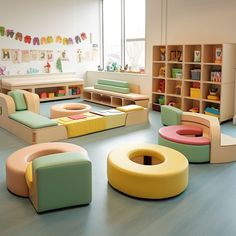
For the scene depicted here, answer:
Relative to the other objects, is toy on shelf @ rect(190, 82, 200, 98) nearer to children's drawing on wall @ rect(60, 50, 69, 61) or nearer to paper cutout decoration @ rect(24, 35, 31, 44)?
children's drawing on wall @ rect(60, 50, 69, 61)

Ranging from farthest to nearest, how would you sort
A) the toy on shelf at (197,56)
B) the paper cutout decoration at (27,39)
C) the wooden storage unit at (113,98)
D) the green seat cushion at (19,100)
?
the paper cutout decoration at (27,39)
the wooden storage unit at (113,98)
the toy on shelf at (197,56)
the green seat cushion at (19,100)

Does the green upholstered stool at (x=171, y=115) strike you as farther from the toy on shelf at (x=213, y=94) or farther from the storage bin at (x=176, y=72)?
the storage bin at (x=176, y=72)

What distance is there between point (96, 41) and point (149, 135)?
583 cm

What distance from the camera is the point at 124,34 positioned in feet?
31.6

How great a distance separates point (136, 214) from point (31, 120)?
3048 mm

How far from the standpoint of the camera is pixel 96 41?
10453mm

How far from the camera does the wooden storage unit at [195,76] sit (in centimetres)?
638

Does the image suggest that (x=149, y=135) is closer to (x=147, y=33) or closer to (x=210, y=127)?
(x=210, y=127)

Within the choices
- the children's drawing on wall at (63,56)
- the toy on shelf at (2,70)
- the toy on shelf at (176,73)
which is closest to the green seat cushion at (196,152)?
the toy on shelf at (176,73)

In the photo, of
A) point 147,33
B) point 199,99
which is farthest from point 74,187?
point 147,33

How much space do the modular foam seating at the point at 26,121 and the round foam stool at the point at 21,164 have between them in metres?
1.11

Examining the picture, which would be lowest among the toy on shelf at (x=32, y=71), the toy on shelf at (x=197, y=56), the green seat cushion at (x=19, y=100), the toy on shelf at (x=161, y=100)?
the toy on shelf at (x=161, y=100)

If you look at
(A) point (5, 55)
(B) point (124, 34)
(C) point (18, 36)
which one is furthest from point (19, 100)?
(B) point (124, 34)

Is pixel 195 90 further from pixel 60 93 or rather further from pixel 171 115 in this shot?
pixel 60 93
